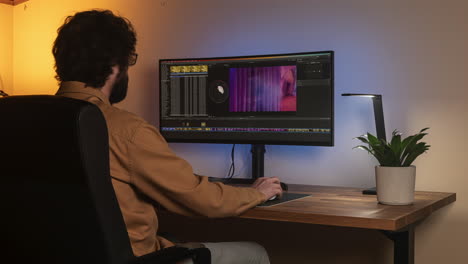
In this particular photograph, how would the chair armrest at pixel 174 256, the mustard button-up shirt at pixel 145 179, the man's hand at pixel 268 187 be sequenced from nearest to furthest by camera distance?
the chair armrest at pixel 174 256 → the mustard button-up shirt at pixel 145 179 → the man's hand at pixel 268 187

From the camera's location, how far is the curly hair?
1.94m

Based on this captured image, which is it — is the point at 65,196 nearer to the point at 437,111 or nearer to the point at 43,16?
the point at 437,111

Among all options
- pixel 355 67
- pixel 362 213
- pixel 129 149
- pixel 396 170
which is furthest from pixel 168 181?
pixel 355 67

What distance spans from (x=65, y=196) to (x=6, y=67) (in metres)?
3.05

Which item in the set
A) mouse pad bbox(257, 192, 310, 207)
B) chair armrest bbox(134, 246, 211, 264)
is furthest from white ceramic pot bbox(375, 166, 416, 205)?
chair armrest bbox(134, 246, 211, 264)

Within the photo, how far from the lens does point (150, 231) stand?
6.31ft

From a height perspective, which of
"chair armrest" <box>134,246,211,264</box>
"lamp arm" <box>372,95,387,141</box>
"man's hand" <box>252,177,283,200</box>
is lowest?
"chair armrest" <box>134,246,211,264</box>

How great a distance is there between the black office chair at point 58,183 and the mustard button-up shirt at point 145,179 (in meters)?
0.21

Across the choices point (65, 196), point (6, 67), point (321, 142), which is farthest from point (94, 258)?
point (6, 67)

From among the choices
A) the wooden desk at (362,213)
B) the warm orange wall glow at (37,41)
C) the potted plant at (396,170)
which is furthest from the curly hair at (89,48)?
the warm orange wall glow at (37,41)

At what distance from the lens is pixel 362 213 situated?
6.95ft

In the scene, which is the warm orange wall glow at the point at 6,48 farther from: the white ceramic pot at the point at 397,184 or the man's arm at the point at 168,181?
the white ceramic pot at the point at 397,184

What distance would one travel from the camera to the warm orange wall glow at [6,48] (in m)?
4.27

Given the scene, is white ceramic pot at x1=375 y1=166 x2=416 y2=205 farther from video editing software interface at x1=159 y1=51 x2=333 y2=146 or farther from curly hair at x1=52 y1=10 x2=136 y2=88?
curly hair at x1=52 y1=10 x2=136 y2=88
